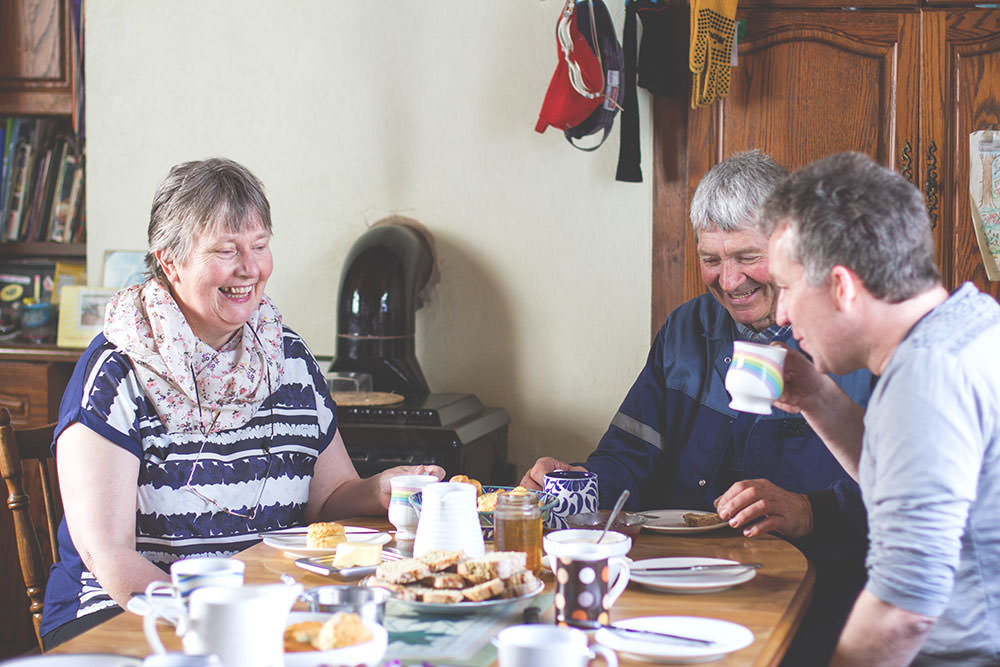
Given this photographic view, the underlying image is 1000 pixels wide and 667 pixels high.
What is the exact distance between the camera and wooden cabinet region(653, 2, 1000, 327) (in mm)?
→ 2891

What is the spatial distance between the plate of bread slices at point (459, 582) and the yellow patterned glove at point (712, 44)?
1.84 metres

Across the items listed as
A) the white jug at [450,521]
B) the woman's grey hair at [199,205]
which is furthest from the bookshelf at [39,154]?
the white jug at [450,521]

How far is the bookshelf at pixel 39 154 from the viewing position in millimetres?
3338

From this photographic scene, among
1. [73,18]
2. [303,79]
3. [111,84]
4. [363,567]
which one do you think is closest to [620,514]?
[363,567]

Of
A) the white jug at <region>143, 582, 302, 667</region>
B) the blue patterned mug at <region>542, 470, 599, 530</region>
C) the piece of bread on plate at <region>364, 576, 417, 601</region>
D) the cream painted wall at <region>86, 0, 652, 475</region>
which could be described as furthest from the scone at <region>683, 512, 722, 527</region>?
the cream painted wall at <region>86, 0, 652, 475</region>

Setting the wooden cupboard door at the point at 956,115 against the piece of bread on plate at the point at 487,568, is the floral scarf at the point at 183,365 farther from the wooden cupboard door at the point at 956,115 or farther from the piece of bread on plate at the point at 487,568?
the wooden cupboard door at the point at 956,115

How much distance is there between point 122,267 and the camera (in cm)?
349

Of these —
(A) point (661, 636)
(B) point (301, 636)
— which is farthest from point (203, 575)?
(A) point (661, 636)

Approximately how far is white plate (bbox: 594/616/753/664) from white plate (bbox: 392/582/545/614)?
0.14m

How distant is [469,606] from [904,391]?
59cm

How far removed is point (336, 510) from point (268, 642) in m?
1.02

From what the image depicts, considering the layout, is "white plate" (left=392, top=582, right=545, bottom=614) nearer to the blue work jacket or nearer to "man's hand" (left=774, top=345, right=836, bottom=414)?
"man's hand" (left=774, top=345, right=836, bottom=414)

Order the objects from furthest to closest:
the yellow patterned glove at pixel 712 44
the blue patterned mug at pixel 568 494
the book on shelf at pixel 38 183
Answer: the book on shelf at pixel 38 183 → the yellow patterned glove at pixel 712 44 → the blue patterned mug at pixel 568 494

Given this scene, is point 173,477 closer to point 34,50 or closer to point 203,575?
point 203,575
